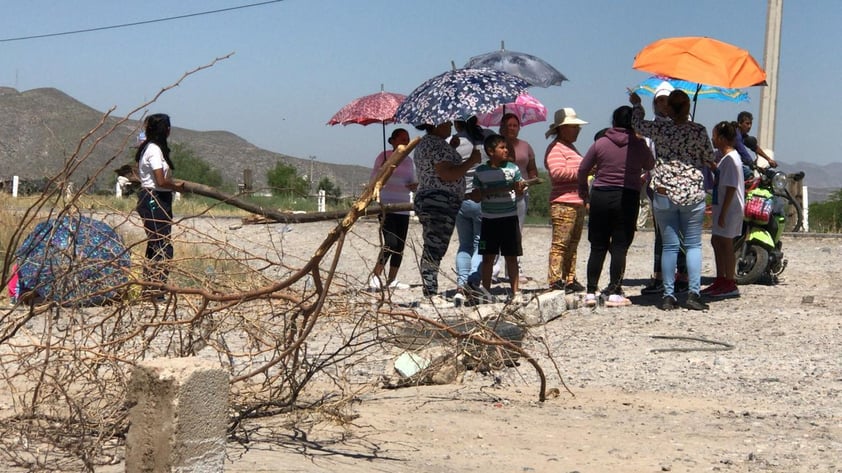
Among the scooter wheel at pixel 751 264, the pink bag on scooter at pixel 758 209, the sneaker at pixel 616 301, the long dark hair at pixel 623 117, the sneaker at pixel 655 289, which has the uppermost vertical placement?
the long dark hair at pixel 623 117

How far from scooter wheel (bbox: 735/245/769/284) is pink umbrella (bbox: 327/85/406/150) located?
3.86 metres

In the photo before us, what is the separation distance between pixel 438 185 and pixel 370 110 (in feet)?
6.98

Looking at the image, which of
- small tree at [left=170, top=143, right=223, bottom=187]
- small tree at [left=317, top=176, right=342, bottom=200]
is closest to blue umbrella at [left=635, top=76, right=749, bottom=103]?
small tree at [left=317, top=176, right=342, bottom=200]

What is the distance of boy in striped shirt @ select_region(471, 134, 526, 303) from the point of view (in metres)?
9.74

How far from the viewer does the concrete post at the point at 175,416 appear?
14.2ft

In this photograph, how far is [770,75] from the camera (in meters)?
17.6

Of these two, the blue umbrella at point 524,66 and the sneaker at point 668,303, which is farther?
the blue umbrella at point 524,66

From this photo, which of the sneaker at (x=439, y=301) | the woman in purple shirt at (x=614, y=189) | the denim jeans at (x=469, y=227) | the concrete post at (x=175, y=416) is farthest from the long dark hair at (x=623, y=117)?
the concrete post at (x=175, y=416)

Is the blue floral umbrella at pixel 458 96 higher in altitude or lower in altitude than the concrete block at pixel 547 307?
higher

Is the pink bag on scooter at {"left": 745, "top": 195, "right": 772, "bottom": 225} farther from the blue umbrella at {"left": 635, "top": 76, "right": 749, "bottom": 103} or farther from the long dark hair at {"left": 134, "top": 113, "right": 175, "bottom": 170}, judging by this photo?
the long dark hair at {"left": 134, "top": 113, "right": 175, "bottom": 170}

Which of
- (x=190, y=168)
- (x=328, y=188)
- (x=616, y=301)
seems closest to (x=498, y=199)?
(x=616, y=301)

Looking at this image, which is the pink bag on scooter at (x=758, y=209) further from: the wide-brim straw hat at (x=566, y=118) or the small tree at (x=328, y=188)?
the small tree at (x=328, y=188)

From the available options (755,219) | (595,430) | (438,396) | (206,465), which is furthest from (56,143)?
(755,219)

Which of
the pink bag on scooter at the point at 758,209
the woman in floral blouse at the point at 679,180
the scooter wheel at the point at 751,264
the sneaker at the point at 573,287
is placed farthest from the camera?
the scooter wheel at the point at 751,264
